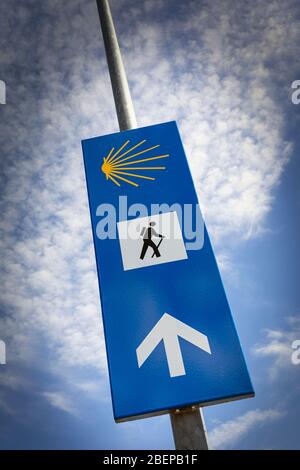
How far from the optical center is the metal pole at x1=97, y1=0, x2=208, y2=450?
2004 millimetres

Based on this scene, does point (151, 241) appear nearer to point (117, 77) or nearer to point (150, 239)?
point (150, 239)

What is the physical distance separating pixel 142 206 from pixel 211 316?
114 cm

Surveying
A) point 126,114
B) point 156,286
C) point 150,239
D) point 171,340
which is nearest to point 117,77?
point 126,114

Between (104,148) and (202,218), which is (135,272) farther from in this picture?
(104,148)

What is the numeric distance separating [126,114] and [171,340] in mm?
2511

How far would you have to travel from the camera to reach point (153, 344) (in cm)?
234

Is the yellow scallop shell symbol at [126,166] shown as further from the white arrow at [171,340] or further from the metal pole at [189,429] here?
the metal pole at [189,429]

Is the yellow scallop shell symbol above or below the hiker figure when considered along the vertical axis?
above

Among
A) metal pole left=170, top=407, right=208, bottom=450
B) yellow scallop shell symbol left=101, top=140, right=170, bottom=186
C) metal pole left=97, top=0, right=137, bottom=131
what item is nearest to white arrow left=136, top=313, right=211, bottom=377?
metal pole left=170, top=407, right=208, bottom=450

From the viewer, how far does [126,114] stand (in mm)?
3738

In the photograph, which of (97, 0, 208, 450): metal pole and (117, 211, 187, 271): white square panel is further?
(117, 211, 187, 271): white square panel

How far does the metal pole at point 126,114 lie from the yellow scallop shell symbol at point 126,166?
Result: 1.43ft

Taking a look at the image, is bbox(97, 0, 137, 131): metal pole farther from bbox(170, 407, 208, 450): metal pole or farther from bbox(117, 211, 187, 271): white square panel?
bbox(170, 407, 208, 450): metal pole
